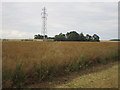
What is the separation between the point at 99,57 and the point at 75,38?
22770 millimetres

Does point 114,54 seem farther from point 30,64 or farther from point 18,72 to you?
point 18,72

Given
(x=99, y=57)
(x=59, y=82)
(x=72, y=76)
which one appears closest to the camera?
(x=59, y=82)

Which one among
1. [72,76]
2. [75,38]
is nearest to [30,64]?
[72,76]

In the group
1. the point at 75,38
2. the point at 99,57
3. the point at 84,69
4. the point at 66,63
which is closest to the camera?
the point at 66,63

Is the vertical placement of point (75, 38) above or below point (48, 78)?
above

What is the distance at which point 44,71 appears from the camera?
521 centimetres

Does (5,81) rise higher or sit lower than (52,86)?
higher

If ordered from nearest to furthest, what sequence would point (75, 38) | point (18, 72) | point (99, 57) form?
point (18, 72) < point (99, 57) < point (75, 38)

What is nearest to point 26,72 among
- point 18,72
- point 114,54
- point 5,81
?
point 18,72

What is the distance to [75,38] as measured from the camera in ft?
104

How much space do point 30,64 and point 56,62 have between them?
1248mm

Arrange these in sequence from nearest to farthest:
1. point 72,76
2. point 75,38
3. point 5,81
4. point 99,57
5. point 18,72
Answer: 1. point 5,81
2. point 18,72
3. point 72,76
4. point 99,57
5. point 75,38

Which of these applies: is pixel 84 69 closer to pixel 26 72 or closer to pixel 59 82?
pixel 59 82

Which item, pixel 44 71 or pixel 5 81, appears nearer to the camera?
pixel 5 81
